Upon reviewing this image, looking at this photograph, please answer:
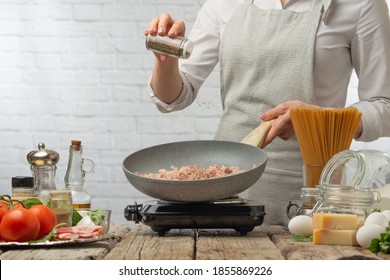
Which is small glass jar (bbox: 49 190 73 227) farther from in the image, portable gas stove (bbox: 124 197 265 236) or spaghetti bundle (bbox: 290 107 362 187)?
spaghetti bundle (bbox: 290 107 362 187)

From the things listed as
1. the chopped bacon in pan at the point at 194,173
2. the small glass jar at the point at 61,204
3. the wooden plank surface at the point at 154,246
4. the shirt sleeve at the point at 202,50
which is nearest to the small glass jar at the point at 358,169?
the chopped bacon in pan at the point at 194,173

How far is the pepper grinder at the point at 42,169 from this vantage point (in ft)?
6.24

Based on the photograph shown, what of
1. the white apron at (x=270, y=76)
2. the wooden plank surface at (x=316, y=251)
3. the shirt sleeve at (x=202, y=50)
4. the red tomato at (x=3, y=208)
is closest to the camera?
the wooden plank surface at (x=316, y=251)

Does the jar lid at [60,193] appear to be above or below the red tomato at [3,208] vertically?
above

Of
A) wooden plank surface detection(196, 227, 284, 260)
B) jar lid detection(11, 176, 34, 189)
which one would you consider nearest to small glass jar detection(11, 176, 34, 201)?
jar lid detection(11, 176, 34, 189)

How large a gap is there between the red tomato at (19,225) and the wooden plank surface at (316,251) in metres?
0.50

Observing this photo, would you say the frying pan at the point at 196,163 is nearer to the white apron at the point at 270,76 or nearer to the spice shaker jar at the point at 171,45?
the spice shaker jar at the point at 171,45

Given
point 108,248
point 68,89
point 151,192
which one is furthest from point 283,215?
point 68,89

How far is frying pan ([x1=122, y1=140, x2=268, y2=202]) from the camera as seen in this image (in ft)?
5.46

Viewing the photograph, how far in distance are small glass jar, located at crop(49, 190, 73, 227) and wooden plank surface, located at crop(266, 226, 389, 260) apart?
1.50 ft

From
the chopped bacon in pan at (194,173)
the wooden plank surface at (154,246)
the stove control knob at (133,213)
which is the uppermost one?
the chopped bacon in pan at (194,173)

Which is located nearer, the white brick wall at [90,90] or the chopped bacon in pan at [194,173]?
the chopped bacon in pan at [194,173]

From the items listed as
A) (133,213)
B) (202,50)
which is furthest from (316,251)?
(202,50)

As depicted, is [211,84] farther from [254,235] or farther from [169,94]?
[254,235]
